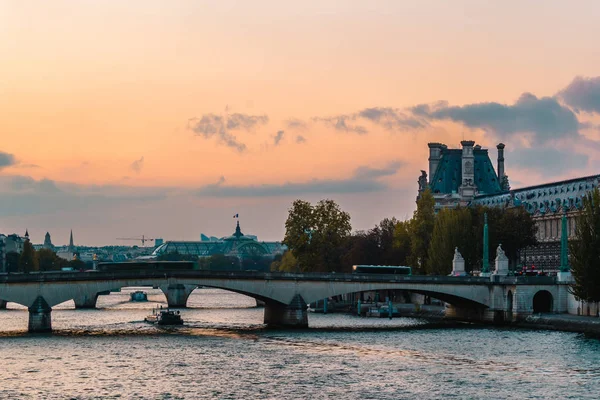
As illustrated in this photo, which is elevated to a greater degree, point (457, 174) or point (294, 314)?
point (457, 174)

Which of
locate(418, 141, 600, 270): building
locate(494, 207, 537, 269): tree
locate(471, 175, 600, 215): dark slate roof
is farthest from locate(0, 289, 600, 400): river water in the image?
locate(418, 141, 600, 270): building

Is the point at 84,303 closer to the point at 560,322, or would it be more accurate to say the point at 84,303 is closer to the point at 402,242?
the point at 402,242

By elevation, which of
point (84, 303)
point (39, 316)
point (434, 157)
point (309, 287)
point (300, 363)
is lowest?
point (300, 363)

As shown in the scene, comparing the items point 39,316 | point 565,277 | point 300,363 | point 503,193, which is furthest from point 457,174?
point 300,363

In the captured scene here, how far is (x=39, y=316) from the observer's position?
9894 cm

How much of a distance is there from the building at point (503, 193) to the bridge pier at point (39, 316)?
72561 mm

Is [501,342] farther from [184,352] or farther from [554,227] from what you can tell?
[554,227]

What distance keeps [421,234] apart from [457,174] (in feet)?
164

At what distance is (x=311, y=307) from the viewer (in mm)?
147500

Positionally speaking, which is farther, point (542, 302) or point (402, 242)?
point (402, 242)

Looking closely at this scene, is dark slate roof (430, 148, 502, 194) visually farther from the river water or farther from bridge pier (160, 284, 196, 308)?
the river water

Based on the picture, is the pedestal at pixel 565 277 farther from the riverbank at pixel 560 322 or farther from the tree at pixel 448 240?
the tree at pixel 448 240

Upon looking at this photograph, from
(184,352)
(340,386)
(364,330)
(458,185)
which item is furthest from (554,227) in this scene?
(340,386)

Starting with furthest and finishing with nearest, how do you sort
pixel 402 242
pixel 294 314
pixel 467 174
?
1. pixel 467 174
2. pixel 402 242
3. pixel 294 314
